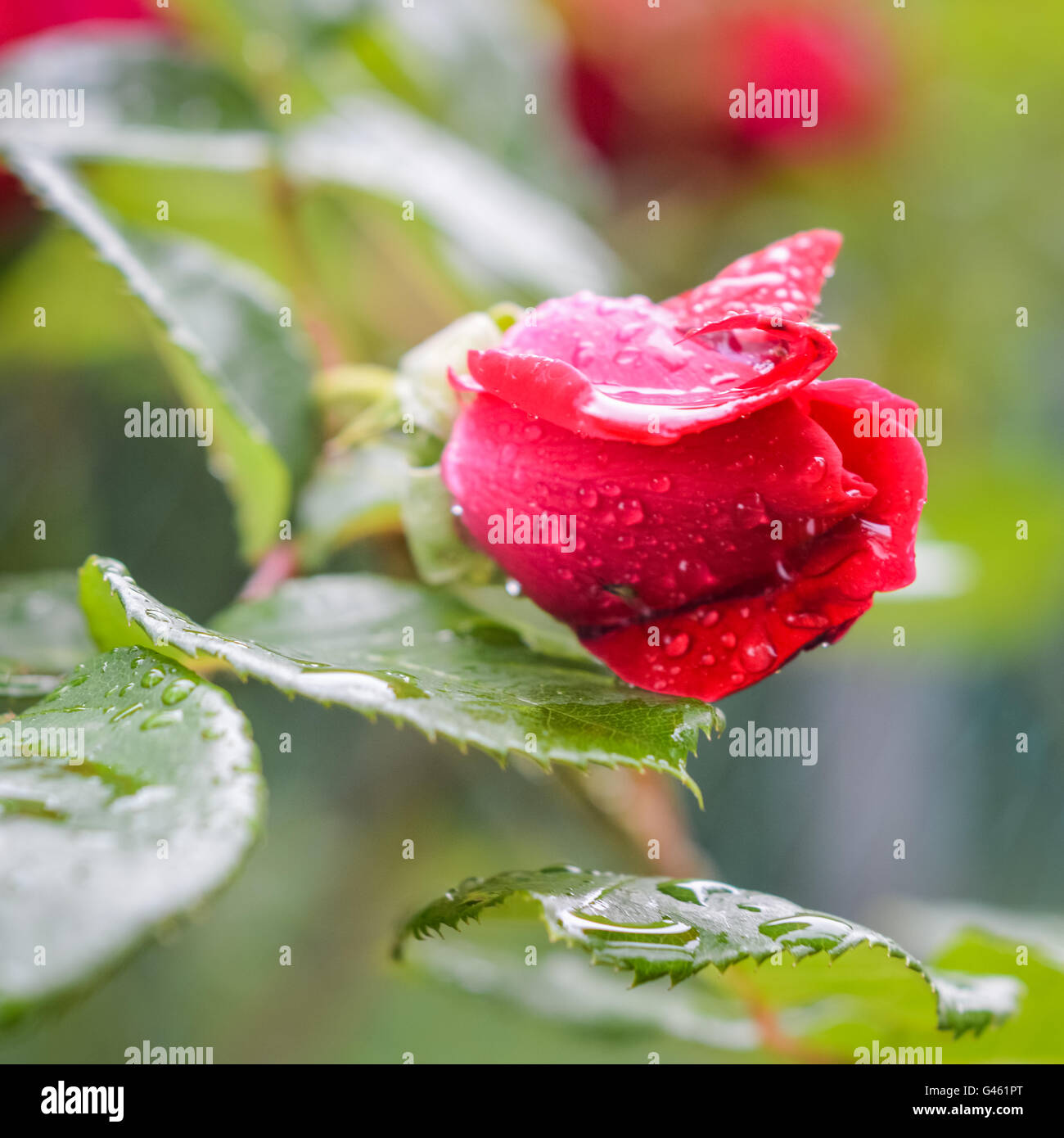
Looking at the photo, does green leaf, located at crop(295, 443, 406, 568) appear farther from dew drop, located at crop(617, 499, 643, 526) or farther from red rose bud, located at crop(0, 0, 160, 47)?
red rose bud, located at crop(0, 0, 160, 47)

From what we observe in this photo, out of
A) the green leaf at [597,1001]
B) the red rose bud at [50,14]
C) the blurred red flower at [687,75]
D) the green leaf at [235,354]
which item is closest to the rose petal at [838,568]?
the green leaf at [235,354]

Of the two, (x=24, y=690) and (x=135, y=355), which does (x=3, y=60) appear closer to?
(x=135, y=355)

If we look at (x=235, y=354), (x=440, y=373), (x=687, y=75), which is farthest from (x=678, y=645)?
(x=687, y=75)

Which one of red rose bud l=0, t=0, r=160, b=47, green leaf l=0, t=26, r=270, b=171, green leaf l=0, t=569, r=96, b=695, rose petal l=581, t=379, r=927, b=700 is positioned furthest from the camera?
red rose bud l=0, t=0, r=160, b=47

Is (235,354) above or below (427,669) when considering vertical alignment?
above

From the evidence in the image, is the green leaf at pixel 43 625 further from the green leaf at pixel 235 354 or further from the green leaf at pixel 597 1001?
the green leaf at pixel 597 1001

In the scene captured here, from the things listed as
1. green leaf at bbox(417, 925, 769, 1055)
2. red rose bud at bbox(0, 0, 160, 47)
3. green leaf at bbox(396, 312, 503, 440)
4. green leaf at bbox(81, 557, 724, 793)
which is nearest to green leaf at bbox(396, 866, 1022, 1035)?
green leaf at bbox(81, 557, 724, 793)

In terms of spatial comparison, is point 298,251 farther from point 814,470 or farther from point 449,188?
point 814,470

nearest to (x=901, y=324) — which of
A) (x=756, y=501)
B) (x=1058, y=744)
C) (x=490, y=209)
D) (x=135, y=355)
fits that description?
(x=1058, y=744)
